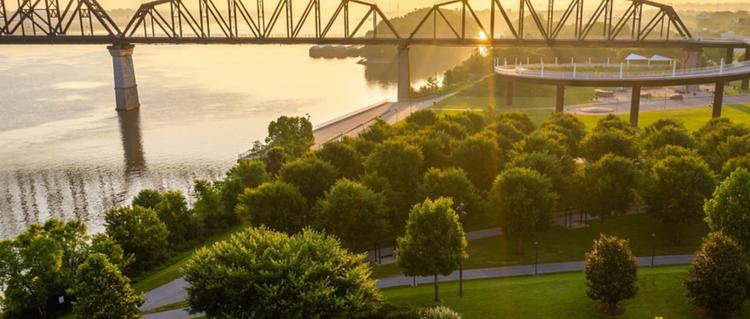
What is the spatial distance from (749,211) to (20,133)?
12395 centimetres

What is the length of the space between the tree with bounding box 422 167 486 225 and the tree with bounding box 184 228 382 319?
2082 centimetres

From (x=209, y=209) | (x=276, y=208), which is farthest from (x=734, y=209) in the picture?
(x=209, y=209)

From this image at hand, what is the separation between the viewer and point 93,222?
6881cm

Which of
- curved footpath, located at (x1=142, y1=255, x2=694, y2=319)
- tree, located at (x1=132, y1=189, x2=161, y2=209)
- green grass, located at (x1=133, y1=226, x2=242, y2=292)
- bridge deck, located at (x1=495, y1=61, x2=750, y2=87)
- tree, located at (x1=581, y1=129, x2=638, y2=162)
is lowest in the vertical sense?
green grass, located at (x1=133, y1=226, x2=242, y2=292)

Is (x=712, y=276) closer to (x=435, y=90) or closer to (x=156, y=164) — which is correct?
(x=156, y=164)

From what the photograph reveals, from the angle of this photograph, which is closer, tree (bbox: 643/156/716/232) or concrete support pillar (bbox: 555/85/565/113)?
tree (bbox: 643/156/716/232)

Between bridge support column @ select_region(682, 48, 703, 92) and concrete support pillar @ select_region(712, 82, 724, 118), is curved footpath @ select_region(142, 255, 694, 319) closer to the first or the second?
concrete support pillar @ select_region(712, 82, 724, 118)

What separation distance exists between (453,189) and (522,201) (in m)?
6.37

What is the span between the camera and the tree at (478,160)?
205 ft

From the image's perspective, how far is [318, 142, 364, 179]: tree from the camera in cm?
6303

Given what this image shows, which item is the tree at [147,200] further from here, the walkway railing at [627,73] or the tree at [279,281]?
the walkway railing at [627,73]

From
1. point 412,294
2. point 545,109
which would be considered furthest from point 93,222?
point 545,109

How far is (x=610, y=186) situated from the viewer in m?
53.8

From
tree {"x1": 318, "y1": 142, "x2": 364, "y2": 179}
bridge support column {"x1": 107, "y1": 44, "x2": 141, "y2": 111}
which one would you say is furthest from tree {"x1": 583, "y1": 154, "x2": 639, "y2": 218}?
bridge support column {"x1": 107, "y1": 44, "x2": 141, "y2": 111}
